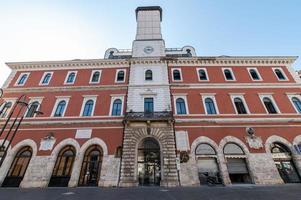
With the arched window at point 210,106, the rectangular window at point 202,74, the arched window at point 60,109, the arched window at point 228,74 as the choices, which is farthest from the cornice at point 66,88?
the arched window at point 228,74

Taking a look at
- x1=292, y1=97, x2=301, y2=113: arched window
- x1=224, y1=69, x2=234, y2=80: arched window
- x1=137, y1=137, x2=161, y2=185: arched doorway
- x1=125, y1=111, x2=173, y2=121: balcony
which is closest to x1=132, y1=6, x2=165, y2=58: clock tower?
x1=224, y1=69, x2=234, y2=80: arched window

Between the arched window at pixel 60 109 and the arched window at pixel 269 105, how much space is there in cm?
2166

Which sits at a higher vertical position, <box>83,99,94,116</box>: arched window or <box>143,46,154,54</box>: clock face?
<box>143,46,154,54</box>: clock face

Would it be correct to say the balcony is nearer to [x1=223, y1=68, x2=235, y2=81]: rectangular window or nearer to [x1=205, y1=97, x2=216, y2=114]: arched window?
[x1=205, y1=97, x2=216, y2=114]: arched window

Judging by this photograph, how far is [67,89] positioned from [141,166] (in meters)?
12.0

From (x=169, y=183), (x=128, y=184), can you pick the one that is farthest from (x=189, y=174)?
(x=128, y=184)

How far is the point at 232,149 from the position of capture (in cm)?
1545

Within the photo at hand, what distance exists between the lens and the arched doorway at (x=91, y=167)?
14.6 meters

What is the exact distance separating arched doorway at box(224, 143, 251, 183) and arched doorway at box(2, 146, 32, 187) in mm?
18279

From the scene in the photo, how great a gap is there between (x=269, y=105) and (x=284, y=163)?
19.3 feet

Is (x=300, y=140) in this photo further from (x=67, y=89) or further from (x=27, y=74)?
(x=27, y=74)

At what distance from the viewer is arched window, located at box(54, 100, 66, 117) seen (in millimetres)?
17578

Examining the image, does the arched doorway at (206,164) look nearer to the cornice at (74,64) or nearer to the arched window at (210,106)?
the arched window at (210,106)

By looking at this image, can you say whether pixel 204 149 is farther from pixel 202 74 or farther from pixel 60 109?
pixel 60 109
